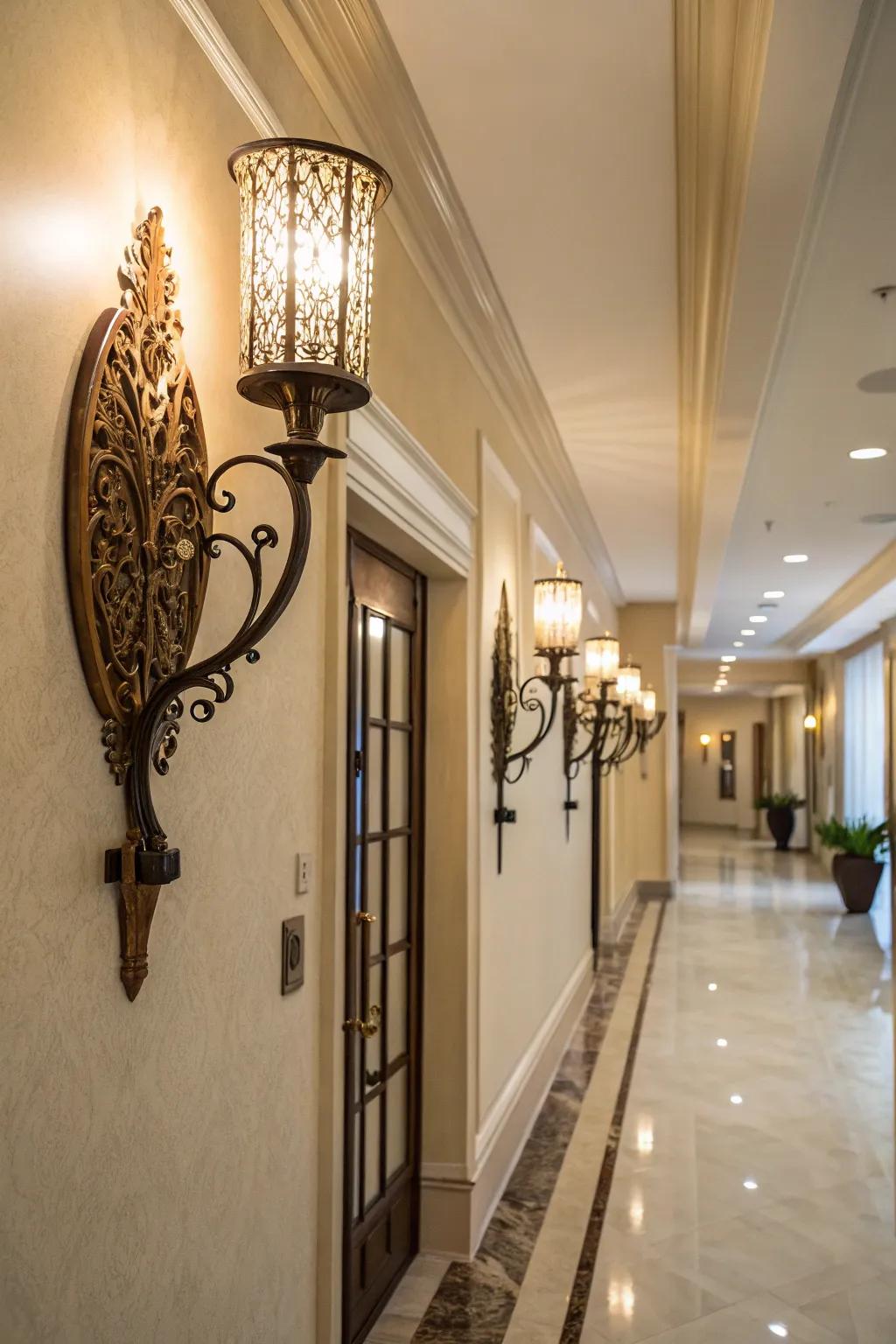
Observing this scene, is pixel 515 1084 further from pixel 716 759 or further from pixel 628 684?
pixel 716 759

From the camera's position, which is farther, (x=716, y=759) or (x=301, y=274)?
(x=716, y=759)

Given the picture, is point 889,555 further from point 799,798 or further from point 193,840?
point 799,798

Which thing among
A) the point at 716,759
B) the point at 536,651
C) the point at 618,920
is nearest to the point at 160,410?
the point at 536,651

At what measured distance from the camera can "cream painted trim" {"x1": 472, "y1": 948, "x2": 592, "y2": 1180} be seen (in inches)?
142

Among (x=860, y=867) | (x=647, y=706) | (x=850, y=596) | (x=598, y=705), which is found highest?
(x=850, y=596)

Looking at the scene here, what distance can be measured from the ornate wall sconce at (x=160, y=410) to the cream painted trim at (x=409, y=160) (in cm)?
46

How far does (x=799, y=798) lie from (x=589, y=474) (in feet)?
49.7

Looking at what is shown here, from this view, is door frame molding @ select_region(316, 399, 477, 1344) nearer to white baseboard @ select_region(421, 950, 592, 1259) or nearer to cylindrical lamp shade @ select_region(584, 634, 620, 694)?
white baseboard @ select_region(421, 950, 592, 1259)

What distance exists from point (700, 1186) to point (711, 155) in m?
3.33

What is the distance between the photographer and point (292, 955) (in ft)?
6.66

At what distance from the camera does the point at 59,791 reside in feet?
4.26

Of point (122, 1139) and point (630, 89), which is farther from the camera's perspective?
point (630, 89)

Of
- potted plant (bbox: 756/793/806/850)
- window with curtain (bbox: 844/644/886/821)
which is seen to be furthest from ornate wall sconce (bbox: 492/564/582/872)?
potted plant (bbox: 756/793/806/850)

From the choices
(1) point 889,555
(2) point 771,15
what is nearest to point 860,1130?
(2) point 771,15
